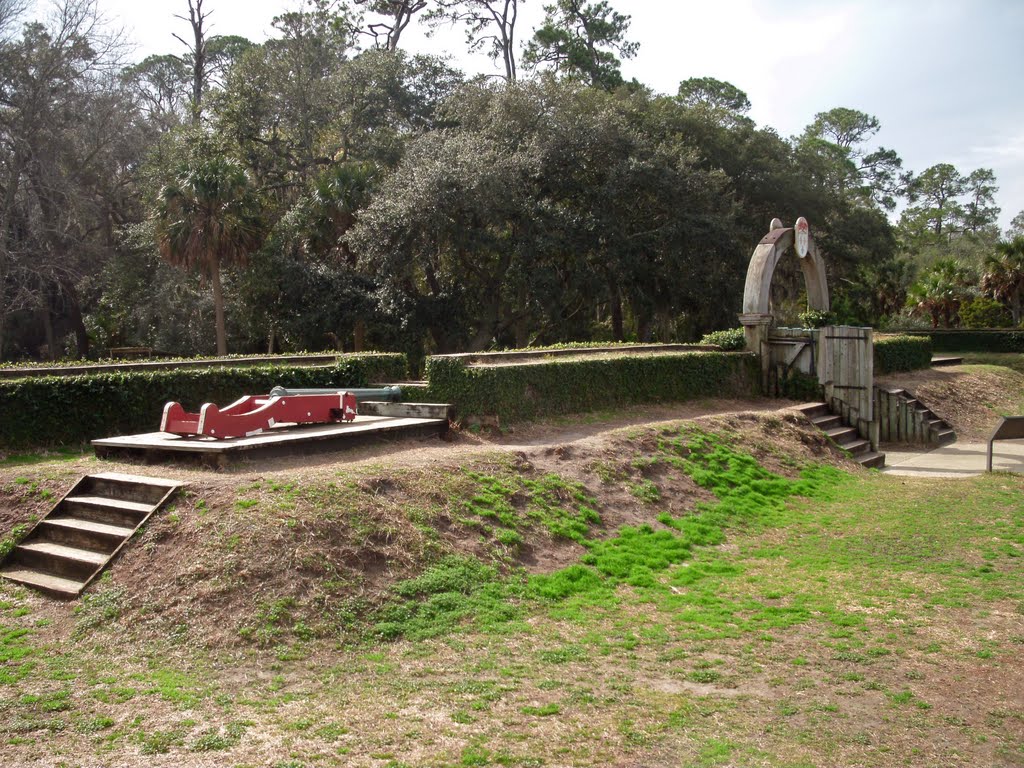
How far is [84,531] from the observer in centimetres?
764

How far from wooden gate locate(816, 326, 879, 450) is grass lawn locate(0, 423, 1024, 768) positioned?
21.8 feet

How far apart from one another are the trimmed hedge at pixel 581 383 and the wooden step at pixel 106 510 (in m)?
4.72

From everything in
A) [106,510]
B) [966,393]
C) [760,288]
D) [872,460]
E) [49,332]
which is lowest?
[872,460]

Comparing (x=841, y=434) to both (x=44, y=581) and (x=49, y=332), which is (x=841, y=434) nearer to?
(x=44, y=581)

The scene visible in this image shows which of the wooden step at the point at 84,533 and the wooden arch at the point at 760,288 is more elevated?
the wooden arch at the point at 760,288

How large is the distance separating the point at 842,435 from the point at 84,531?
39.6 ft

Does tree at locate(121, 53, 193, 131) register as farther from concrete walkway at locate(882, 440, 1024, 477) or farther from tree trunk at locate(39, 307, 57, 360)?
concrete walkway at locate(882, 440, 1024, 477)

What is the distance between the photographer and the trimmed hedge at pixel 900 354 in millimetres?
21547

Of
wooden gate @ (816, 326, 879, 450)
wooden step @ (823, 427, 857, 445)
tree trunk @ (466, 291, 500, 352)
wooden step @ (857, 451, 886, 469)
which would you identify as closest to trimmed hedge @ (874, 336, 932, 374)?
wooden gate @ (816, 326, 879, 450)

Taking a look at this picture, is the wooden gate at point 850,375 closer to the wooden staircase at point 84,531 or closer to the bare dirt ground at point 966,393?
the bare dirt ground at point 966,393

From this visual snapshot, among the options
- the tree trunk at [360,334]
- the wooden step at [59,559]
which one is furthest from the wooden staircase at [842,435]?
the tree trunk at [360,334]

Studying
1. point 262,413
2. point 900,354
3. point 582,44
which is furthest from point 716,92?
point 262,413

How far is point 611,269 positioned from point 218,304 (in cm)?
1166

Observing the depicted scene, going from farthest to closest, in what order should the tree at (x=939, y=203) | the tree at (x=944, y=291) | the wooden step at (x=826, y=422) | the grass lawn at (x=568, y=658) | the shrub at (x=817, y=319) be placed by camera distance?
the tree at (x=939, y=203)
the tree at (x=944, y=291)
the shrub at (x=817, y=319)
the wooden step at (x=826, y=422)
the grass lawn at (x=568, y=658)
